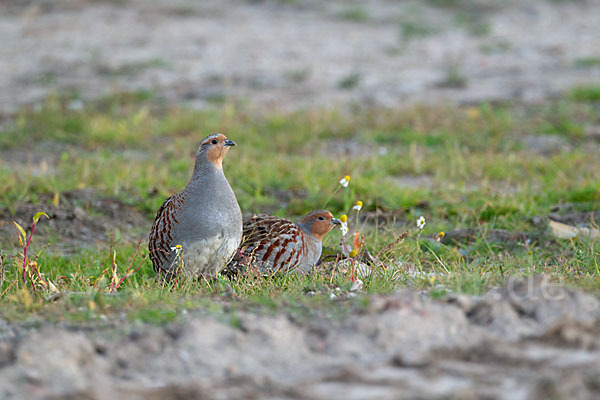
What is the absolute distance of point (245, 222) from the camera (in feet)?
18.9

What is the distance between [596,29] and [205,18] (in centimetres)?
770

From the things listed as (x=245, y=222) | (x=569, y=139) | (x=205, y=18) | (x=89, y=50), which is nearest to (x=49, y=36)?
(x=89, y=50)

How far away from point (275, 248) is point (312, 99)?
7.47 m

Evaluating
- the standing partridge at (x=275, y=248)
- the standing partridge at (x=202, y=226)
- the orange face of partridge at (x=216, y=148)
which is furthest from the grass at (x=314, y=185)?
the orange face of partridge at (x=216, y=148)

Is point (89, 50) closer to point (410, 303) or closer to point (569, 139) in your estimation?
point (569, 139)

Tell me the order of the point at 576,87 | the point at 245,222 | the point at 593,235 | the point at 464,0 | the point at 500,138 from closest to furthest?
the point at 245,222 < the point at 593,235 < the point at 500,138 < the point at 576,87 < the point at 464,0

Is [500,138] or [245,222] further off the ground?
[245,222]

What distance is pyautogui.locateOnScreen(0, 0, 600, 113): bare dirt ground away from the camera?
42.5 feet

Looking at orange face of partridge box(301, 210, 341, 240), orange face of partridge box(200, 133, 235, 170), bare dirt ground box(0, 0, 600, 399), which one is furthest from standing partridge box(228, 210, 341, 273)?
bare dirt ground box(0, 0, 600, 399)

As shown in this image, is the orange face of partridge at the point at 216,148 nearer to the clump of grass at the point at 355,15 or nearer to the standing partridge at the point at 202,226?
the standing partridge at the point at 202,226

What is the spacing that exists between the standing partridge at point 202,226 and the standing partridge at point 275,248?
0.75 ft

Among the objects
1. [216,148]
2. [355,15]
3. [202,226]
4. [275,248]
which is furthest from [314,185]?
[355,15]

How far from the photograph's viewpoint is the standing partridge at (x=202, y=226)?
4996 mm

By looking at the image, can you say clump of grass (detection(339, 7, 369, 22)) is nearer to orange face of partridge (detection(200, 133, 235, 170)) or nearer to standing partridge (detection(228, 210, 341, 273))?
standing partridge (detection(228, 210, 341, 273))
